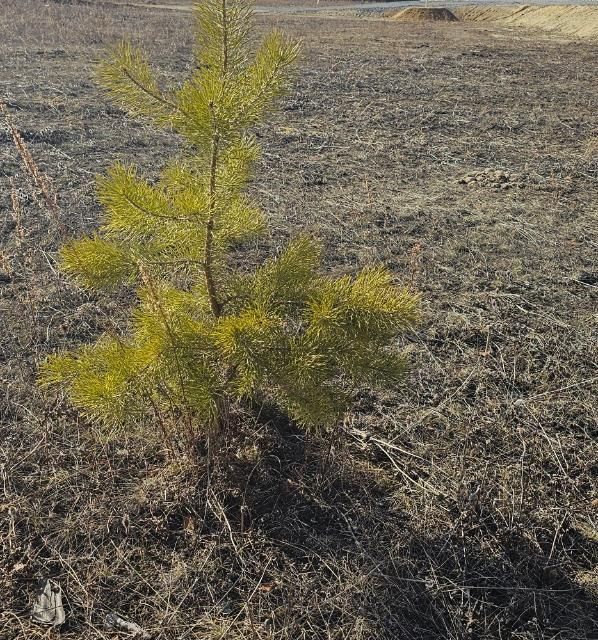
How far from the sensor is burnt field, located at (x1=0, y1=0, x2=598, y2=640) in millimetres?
2127

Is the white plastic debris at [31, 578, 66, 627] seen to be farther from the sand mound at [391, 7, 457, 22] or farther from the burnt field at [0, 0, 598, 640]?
the sand mound at [391, 7, 457, 22]

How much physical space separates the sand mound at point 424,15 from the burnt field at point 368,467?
23901mm

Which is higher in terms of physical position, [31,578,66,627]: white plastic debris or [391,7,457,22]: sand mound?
[391,7,457,22]: sand mound

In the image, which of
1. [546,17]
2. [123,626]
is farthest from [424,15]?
[123,626]

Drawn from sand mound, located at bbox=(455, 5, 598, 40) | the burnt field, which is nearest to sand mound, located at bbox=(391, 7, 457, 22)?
sand mound, located at bbox=(455, 5, 598, 40)

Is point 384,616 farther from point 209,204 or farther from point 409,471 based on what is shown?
point 209,204

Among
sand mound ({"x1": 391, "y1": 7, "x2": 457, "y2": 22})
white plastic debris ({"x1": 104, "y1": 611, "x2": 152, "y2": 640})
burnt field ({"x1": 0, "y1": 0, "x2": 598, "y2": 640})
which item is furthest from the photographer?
sand mound ({"x1": 391, "y1": 7, "x2": 457, "y2": 22})

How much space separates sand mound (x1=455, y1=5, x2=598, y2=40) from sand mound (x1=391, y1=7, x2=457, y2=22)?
6.38 feet

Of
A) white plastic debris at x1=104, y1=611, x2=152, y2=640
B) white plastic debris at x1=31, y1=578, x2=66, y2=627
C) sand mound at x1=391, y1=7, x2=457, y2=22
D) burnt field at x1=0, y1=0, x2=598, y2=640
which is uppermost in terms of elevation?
sand mound at x1=391, y1=7, x2=457, y2=22

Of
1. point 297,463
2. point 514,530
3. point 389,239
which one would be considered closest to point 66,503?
point 297,463

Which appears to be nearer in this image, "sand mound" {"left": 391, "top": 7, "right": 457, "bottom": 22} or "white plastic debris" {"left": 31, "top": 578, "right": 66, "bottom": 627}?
"white plastic debris" {"left": 31, "top": 578, "right": 66, "bottom": 627}

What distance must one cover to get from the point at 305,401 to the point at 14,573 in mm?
1253

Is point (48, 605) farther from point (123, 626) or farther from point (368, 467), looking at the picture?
point (368, 467)

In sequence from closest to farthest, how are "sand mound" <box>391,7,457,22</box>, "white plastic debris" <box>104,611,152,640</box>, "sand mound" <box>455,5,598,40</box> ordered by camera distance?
"white plastic debris" <box>104,611,152,640</box> < "sand mound" <box>455,5,598,40</box> < "sand mound" <box>391,7,457,22</box>
